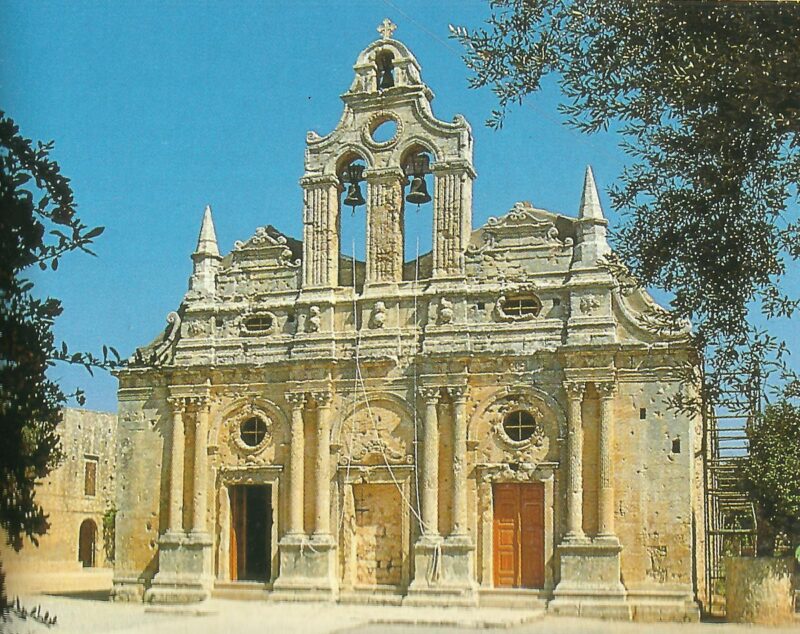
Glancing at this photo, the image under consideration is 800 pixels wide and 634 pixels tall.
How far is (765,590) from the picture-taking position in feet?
51.1

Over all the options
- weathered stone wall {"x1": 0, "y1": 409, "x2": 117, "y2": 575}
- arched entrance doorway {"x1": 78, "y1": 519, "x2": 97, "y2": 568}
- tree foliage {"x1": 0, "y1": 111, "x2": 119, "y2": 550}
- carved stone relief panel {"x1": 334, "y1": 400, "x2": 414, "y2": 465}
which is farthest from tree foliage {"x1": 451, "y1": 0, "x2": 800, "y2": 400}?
arched entrance doorway {"x1": 78, "y1": 519, "x2": 97, "y2": 568}

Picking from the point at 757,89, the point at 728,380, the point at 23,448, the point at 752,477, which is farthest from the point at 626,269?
the point at 752,477

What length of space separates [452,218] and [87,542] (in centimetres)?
1559

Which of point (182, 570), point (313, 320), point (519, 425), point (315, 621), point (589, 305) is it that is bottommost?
point (315, 621)

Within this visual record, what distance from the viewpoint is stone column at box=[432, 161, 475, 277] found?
18.7 m

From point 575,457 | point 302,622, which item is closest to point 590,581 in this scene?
point 575,457

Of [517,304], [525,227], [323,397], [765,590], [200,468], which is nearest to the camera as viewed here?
[765,590]

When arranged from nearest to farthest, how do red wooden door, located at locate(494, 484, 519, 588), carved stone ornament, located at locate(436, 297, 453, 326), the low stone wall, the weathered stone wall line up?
the low stone wall
red wooden door, located at locate(494, 484, 519, 588)
carved stone ornament, located at locate(436, 297, 453, 326)
the weathered stone wall

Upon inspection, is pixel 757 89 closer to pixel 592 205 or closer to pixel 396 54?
pixel 592 205

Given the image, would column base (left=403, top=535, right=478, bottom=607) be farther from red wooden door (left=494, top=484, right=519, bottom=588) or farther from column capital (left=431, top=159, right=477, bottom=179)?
column capital (left=431, top=159, right=477, bottom=179)

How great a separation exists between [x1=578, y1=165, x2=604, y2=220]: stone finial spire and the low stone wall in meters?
5.74

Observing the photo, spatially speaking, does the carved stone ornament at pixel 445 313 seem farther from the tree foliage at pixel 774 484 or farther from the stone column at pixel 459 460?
the tree foliage at pixel 774 484

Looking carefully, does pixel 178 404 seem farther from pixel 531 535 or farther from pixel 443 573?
pixel 531 535

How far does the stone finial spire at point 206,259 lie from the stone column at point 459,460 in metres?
4.81
